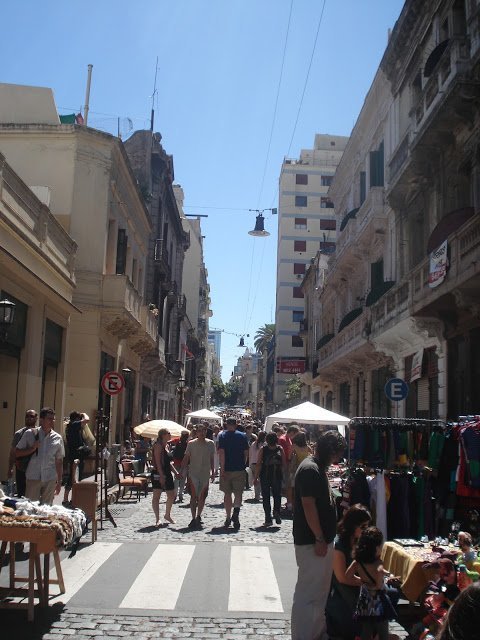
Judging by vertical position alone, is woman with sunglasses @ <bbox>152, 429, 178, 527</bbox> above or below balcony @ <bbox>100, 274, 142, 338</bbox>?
below

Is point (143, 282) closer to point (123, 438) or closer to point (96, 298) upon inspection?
point (123, 438)

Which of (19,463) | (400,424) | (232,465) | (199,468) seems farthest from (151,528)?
(400,424)

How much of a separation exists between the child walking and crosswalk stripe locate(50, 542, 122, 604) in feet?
10.6

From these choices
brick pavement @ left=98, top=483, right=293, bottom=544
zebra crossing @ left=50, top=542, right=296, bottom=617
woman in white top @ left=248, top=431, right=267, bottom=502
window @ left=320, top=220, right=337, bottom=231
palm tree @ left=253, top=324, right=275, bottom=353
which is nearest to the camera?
zebra crossing @ left=50, top=542, right=296, bottom=617

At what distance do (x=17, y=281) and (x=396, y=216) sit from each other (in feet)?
44.7

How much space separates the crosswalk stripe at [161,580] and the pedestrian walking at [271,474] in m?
3.00

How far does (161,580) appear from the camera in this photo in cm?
798

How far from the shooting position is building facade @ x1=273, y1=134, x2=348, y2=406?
6938cm

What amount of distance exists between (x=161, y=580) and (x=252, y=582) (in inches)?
41.7

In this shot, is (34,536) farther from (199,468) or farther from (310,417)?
(310,417)

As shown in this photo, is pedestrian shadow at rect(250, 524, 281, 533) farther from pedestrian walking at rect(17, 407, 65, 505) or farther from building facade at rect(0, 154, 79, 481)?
building facade at rect(0, 154, 79, 481)

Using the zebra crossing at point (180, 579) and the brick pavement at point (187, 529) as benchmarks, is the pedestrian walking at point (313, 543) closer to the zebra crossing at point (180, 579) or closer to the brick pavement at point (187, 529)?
the zebra crossing at point (180, 579)

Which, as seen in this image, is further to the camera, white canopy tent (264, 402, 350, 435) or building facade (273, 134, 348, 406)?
building facade (273, 134, 348, 406)

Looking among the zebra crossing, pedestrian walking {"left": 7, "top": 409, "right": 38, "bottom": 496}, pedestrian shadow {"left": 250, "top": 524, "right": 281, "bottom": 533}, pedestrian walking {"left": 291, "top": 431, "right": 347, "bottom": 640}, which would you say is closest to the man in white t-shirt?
pedestrian shadow {"left": 250, "top": 524, "right": 281, "bottom": 533}
